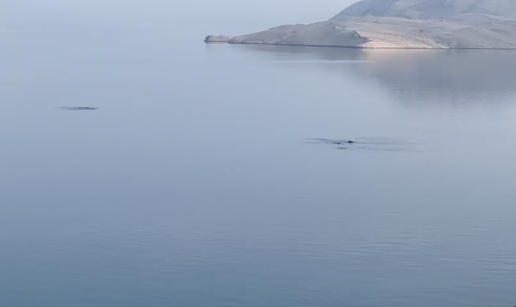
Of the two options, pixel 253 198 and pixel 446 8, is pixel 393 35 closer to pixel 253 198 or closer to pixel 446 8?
pixel 446 8

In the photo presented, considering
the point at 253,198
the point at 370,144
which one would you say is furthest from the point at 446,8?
the point at 253,198

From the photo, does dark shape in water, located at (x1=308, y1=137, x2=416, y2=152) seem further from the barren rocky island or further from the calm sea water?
the barren rocky island

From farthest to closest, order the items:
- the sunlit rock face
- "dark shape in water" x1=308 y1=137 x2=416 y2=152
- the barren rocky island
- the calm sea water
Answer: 1. the sunlit rock face
2. the barren rocky island
3. "dark shape in water" x1=308 y1=137 x2=416 y2=152
4. the calm sea water

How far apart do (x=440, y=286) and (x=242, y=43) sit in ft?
107

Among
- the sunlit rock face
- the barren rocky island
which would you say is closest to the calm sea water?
the barren rocky island

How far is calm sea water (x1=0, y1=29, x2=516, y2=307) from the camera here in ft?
21.3

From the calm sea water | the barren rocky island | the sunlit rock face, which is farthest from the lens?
the sunlit rock face

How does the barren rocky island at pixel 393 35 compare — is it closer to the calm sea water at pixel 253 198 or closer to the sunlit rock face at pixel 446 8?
the sunlit rock face at pixel 446 8

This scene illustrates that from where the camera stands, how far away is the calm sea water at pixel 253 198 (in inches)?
256

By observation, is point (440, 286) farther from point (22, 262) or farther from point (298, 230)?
point (22, 262)

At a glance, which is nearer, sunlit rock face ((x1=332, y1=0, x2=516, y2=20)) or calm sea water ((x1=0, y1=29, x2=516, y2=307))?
calm sea water ((x1=0, y1=29, x2=516, y2=307))

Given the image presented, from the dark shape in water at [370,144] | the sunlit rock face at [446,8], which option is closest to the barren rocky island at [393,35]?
the sunlit rock face at [446,8]

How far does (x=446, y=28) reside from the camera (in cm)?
3753

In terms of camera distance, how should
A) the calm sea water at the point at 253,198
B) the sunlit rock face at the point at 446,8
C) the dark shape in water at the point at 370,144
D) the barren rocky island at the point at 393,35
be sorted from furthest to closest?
1. the sunlit rock face at the point at 446,8
2. the barren rocky island at the point at 393,35
3. the dark shape in water at the point at 370,144
4. the calm sea water at the point at 253,198
